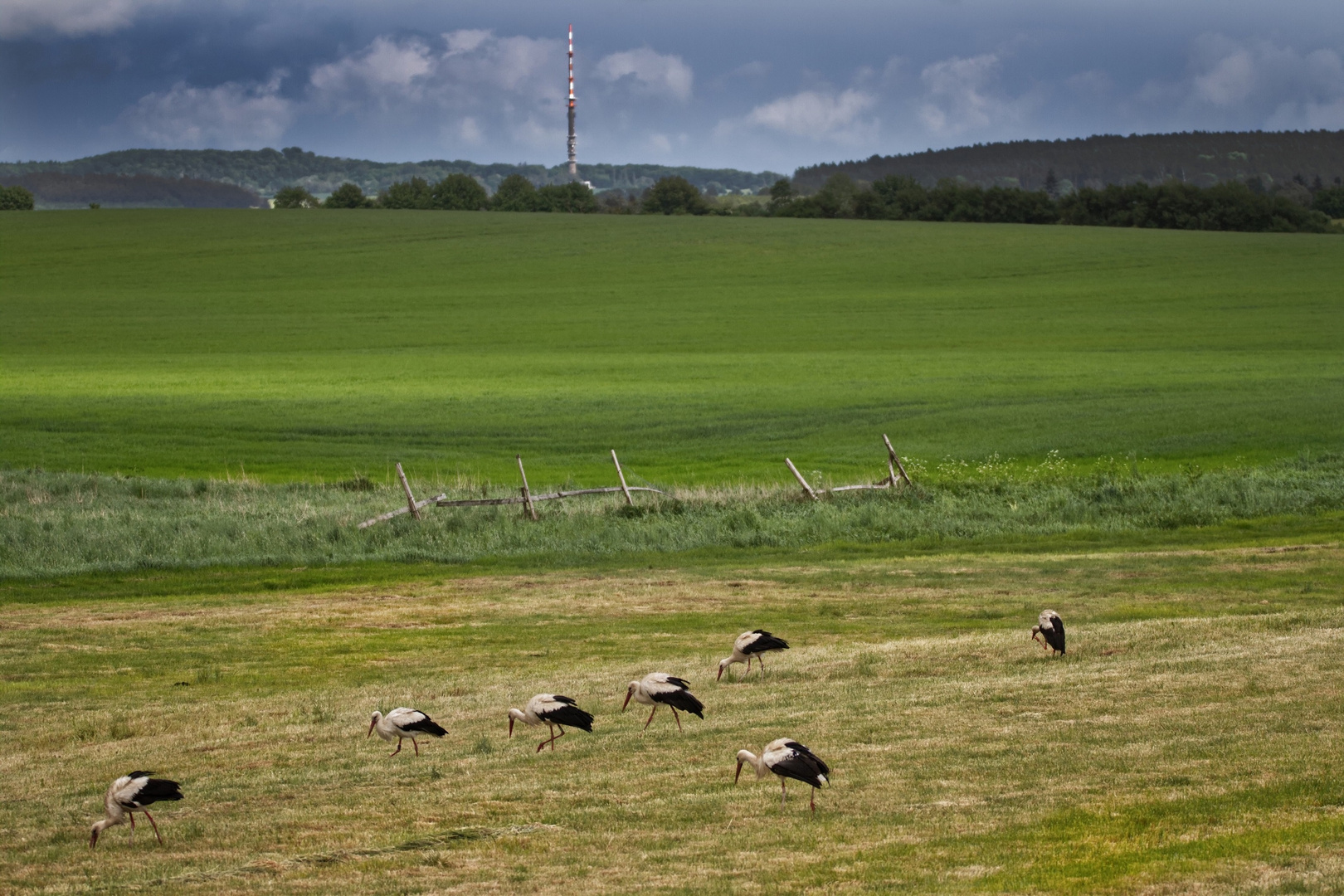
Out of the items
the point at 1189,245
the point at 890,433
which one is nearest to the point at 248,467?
the point at 890,433

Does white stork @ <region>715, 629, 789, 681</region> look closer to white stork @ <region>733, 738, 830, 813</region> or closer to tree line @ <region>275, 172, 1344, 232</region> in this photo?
white stork @ <region>733, 738, 830, 813</region>

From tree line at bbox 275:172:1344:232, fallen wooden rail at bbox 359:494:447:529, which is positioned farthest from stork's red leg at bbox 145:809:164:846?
tree line at bbox 275:172:1344:232

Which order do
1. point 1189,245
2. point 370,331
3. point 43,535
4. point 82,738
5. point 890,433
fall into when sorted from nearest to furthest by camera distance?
point 82,738, point 43,535, point 890,433, point 370,331, point 1189,245

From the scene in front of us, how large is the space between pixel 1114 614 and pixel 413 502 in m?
12.9

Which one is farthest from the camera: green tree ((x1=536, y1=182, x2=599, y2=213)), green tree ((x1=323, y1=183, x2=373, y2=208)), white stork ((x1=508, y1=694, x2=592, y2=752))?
green tree ((x1=323, y1=183, x2=373, y2=208))

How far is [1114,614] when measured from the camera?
47.4 feet

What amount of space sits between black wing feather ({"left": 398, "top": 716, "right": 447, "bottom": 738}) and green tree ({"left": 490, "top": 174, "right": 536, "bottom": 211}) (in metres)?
111

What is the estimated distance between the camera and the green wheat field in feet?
22.0

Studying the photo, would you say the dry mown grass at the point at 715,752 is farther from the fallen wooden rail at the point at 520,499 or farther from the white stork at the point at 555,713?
the fallen wooden rail at the point at 520,499

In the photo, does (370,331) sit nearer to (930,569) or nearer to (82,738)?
(930,569)

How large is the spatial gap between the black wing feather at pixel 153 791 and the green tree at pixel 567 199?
112 metres

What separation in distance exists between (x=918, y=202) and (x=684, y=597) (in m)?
97.6

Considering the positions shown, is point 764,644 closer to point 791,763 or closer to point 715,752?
point 715,752

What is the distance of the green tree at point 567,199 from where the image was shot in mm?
116750
